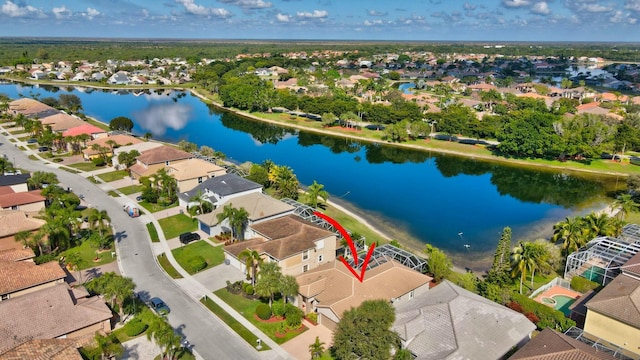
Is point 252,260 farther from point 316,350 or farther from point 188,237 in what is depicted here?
point 188,237

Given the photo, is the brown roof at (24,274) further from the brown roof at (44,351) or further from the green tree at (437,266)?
the green tree at (437,266)

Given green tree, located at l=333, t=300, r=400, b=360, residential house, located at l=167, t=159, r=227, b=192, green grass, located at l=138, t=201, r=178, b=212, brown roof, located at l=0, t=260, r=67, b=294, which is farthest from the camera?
residential house, located at l=167, t=159, r=227, b=192

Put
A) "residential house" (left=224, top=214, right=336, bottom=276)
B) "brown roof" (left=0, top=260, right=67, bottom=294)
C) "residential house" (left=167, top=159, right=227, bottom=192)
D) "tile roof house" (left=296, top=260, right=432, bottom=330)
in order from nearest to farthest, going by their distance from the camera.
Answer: "tile roof house" (left=296, top=260, right=432, bottom=330) → "brown roof" (left=0, top=260, right=67, bottom=294) → "residential house" (left=224, top=214, right=336, bottom=276) → "residential house" (left=167, top=159, right=227, bottom=192)

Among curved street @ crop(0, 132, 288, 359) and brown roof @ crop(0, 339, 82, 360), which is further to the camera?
curved street @ crop(0, 132, 288, 359)

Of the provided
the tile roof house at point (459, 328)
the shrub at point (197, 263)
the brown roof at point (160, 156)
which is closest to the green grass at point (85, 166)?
the brown roof at point (160, 156)

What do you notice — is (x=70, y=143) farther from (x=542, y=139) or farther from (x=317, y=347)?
(x=542, y=139)

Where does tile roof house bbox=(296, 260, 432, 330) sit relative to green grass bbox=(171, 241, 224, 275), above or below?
above

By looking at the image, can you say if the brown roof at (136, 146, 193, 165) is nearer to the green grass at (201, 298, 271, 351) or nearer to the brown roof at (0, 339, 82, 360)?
the green grass at (201, 298, 271, 351)

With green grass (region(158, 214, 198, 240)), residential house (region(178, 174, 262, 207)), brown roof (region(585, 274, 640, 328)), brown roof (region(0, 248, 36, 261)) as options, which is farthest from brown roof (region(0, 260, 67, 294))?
brown roof (region(585, 274, 640, 328))

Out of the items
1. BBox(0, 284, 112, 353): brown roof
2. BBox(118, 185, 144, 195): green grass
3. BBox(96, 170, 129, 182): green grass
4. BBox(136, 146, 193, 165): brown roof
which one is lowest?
BBox(118, 185, 144, 195): green grass
